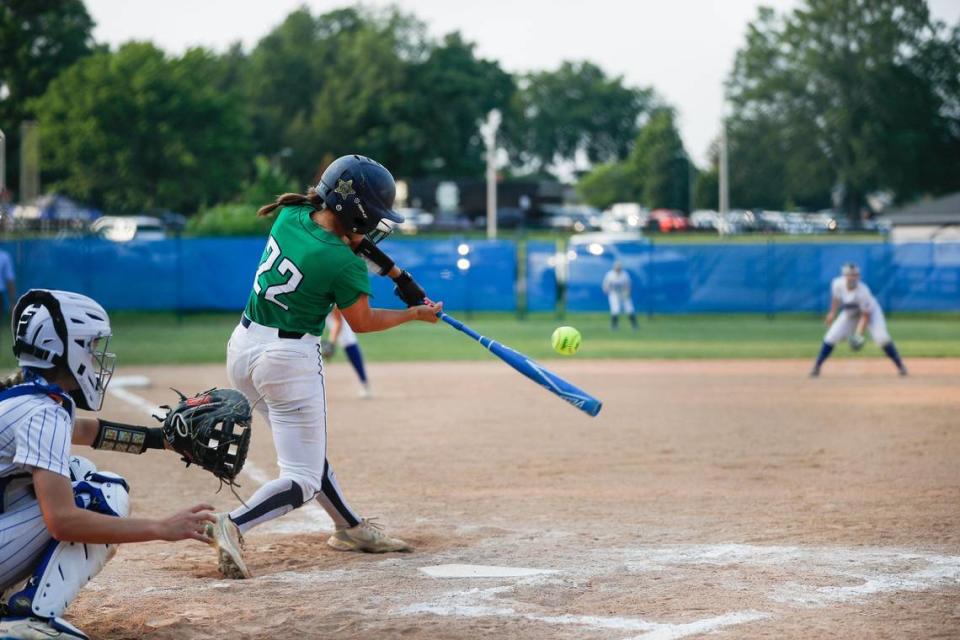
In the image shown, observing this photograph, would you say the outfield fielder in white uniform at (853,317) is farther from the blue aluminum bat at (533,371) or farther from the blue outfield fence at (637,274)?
the blue outfield fence at (637,274)

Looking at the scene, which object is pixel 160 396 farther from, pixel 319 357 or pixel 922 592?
pixel 922 592

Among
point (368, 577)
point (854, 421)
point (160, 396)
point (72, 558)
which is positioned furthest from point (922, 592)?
point (160, 396)

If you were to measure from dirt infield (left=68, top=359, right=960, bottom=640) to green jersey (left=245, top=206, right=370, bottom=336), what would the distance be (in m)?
1.38

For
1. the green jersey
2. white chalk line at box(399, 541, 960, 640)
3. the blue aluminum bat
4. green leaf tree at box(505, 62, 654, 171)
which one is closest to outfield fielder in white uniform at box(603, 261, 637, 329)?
the blue aluminum bat

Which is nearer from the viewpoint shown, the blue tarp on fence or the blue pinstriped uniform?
the blue pinstriped uniform

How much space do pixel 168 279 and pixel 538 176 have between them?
100333 millimetres

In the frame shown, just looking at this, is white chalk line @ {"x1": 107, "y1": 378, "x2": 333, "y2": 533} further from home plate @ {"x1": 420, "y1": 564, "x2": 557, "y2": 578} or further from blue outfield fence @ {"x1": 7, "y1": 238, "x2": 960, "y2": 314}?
blue outfield fence @ {"x1": 7, "y1": 238, "x2": 960, "y2": 314}

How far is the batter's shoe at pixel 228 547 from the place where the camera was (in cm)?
580

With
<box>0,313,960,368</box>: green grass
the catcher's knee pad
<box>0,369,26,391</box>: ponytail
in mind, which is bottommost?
<box>0,313,960,368</box>: green grass

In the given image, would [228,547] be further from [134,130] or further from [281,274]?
[134,130]

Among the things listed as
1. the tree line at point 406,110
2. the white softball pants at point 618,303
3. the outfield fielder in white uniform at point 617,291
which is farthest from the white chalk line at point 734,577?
the tree line at point 406,110

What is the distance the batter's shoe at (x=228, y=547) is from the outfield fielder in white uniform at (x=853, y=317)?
12790 millimetres

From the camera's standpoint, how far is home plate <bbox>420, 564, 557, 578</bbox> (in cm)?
A: 593

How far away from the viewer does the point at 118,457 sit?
10352 mm
